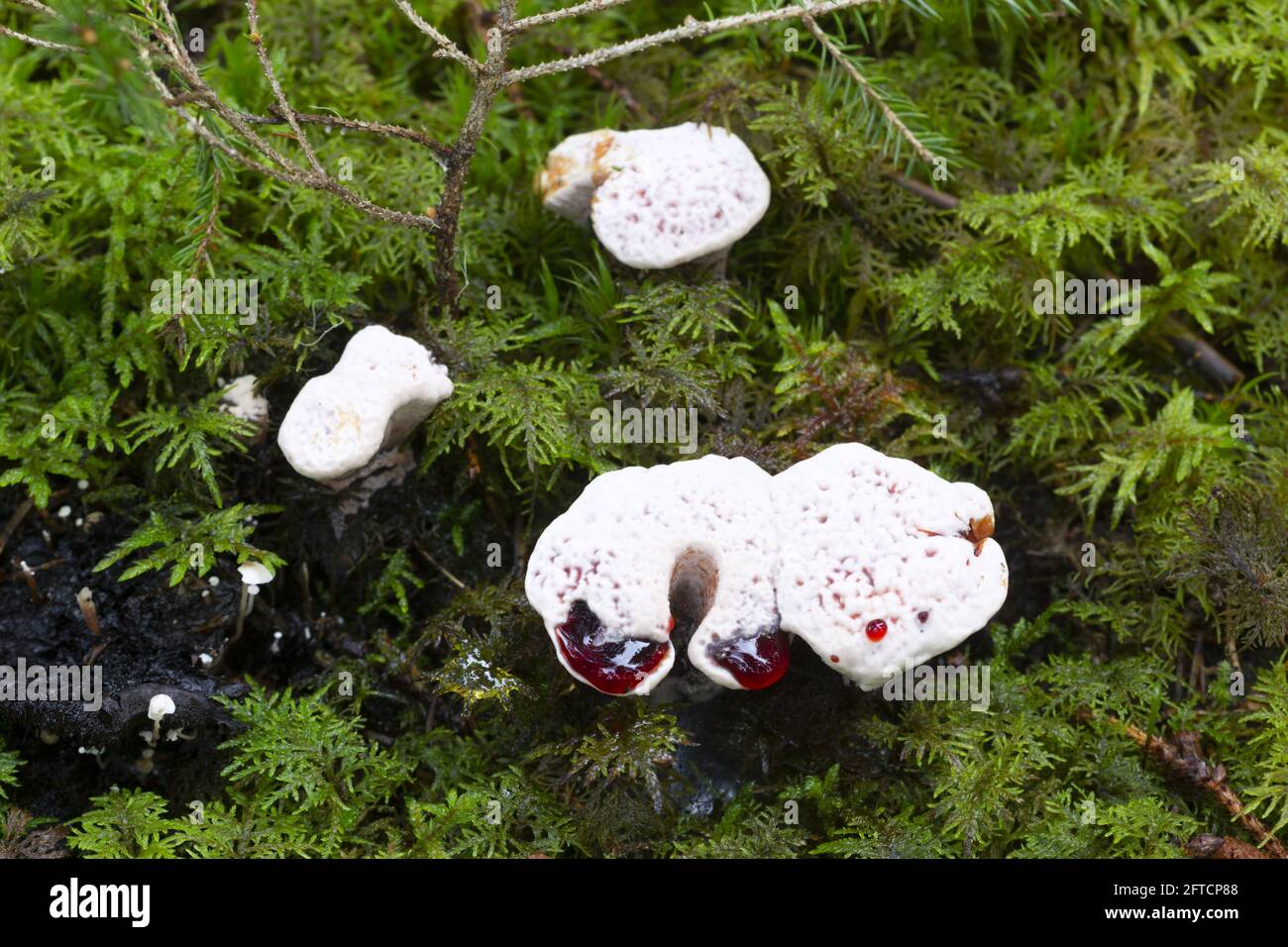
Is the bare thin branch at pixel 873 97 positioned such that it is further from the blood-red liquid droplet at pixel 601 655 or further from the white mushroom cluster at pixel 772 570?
the blood-red liquid droplet at pixel 601 655

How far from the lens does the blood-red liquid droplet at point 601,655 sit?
2564mm

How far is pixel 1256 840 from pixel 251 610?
2.85 m

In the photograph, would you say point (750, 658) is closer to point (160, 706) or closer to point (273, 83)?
point (160, 706)

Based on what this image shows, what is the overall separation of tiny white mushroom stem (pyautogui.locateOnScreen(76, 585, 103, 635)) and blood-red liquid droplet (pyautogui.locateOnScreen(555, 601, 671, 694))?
52.5 inches

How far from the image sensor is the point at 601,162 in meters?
3.09

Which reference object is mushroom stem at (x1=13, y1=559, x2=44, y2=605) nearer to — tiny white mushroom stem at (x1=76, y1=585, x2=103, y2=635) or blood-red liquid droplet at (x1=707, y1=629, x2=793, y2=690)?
tiny white mushroom stem at (x1=76, y1=585, x2=103, y2=635)

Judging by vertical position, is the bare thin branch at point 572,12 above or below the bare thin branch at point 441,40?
above

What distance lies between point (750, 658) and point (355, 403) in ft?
3.95

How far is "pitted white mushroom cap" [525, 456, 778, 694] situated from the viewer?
8.38 ft

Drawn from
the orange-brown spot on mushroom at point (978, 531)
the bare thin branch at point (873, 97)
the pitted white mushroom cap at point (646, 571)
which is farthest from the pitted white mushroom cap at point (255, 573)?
the bare thin branch at point (873, 97)

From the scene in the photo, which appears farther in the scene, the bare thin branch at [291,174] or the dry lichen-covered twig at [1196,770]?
the dry lichen-covered twig at [1196,770]

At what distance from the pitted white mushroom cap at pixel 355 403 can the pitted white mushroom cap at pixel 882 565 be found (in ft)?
3.43

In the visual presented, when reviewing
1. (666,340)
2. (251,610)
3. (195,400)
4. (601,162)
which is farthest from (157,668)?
(601,162)

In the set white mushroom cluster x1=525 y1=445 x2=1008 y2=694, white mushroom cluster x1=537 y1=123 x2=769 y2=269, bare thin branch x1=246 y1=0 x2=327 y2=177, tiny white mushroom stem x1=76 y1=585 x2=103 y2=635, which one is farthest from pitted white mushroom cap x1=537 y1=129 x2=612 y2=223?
tiny white mushroom stem x1=76 y1=585 x2=103 y2=635
